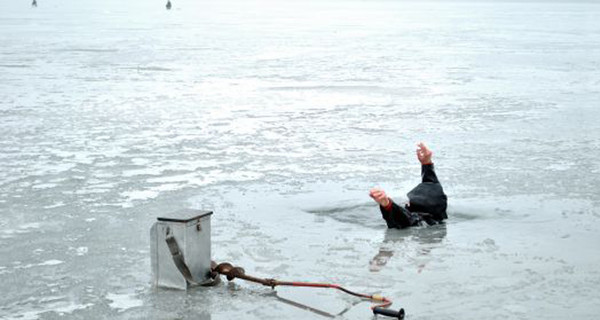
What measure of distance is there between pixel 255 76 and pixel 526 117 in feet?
26.6

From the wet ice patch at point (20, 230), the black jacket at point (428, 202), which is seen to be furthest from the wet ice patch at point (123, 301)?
the black jacket at point (428, 202)

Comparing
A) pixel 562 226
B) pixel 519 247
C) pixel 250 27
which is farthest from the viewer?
pixel 250 27

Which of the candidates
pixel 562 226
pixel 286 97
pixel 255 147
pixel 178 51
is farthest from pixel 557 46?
pixel 562 226

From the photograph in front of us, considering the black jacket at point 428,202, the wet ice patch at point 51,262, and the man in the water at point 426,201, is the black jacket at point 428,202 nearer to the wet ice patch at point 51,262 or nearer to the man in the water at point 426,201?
the man in the water at point 426,201

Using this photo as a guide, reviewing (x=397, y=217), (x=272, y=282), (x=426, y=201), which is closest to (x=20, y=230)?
(x=272, y=282)

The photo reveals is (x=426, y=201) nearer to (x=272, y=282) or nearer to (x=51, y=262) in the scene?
(x=272, y=282)

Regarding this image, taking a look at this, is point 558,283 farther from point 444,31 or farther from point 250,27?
point 250,27

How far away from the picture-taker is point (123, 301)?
6047 millimetres

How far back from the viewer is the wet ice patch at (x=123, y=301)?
234 inches

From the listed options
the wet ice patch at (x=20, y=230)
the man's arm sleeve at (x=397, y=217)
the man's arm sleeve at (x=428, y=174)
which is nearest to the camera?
the wet ice patch at (x=20, y=230)

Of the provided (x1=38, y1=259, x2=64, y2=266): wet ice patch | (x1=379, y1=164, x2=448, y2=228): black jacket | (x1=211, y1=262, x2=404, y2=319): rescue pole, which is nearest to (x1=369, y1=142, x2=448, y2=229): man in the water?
(x1=379, y1=164, x2=448, y2=228): black jacket

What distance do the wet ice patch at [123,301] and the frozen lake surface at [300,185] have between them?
24 mm

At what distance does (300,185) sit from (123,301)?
3.90 m

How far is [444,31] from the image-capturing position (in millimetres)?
43344
